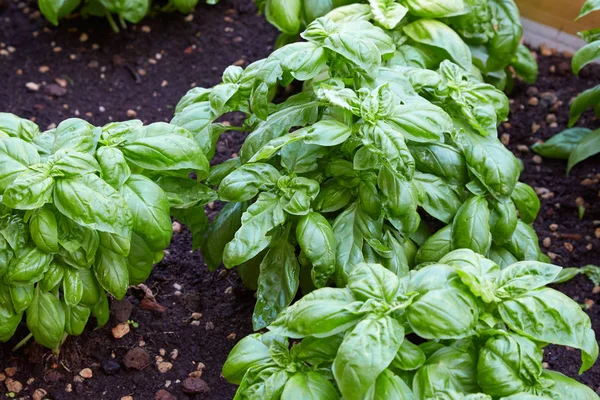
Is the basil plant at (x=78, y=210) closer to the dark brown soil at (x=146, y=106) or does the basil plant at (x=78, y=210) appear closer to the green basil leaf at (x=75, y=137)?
the green basil leaf at (x=75, y=137)

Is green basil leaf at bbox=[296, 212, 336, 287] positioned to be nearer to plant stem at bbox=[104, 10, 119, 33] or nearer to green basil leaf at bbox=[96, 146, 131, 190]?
green basil leaf at bbox=[96, 146, 131, 190]

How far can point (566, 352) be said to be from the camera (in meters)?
1.95

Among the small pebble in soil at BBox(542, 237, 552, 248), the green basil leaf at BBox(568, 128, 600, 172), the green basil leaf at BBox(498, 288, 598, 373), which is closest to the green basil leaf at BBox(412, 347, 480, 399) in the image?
the green basil leaf at BBox(498, 288, 598, 373)

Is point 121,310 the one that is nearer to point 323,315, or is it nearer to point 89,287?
point 89,287

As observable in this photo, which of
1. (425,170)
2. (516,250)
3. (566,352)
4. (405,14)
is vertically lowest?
(566,352)

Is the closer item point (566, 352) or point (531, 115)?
point (566, 352)

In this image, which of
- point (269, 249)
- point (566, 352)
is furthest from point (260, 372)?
point (566, 352)

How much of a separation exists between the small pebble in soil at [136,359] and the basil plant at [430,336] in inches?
21.2

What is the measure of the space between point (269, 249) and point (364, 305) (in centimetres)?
50

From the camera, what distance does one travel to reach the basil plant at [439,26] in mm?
2018

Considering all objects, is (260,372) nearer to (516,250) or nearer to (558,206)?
(516,250)

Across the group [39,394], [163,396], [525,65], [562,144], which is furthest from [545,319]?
[525,65]

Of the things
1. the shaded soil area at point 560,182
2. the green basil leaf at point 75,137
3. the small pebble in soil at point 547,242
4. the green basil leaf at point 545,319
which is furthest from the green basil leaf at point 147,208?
the small pebble in soil at point 547,242

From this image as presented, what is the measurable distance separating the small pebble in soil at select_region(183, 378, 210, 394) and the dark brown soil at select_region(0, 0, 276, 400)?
0.6 inches
